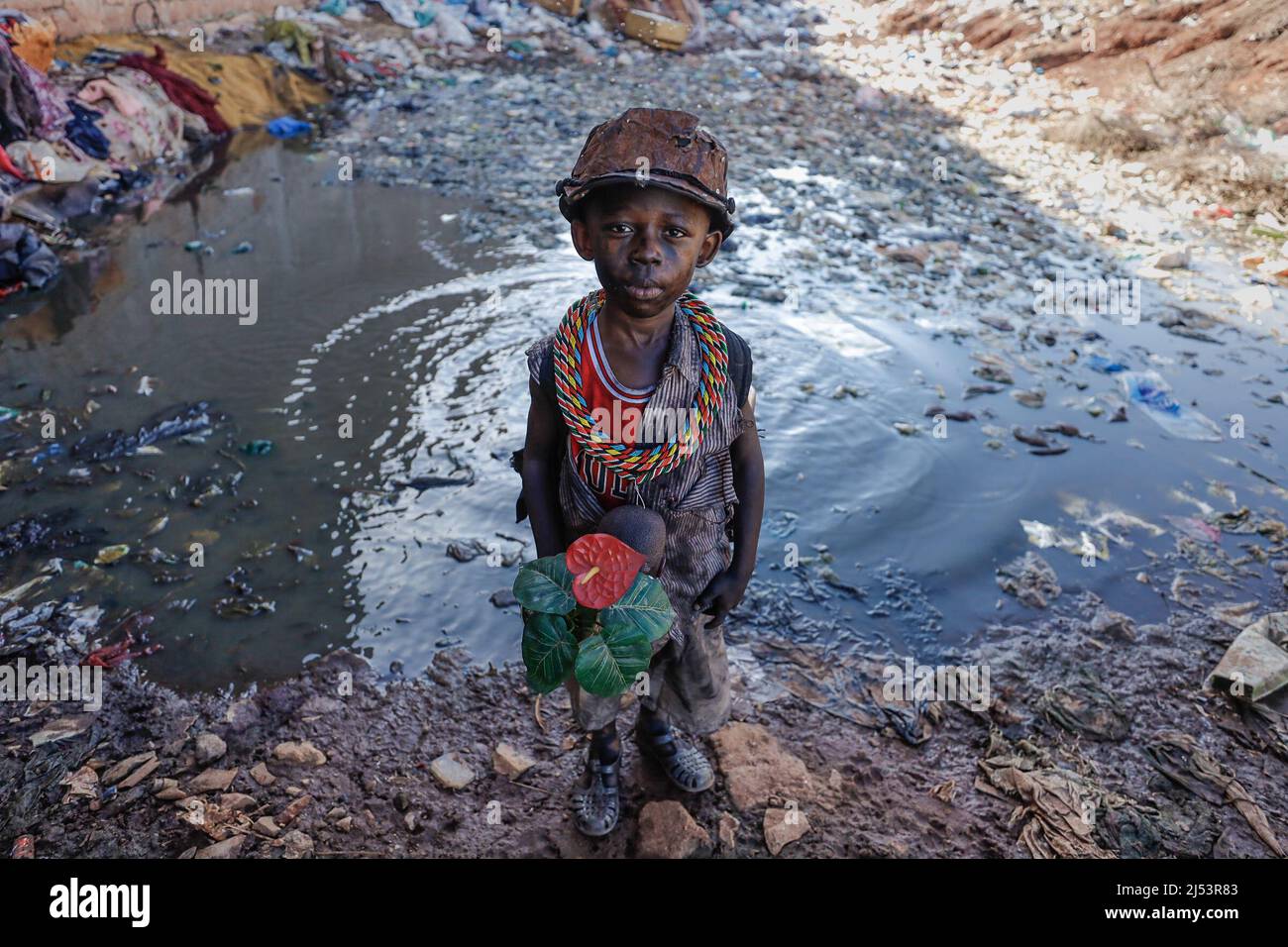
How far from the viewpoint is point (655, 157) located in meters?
1.37

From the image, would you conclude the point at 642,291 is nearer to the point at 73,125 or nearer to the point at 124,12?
the point at 73,125

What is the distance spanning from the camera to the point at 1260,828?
6.63 feet

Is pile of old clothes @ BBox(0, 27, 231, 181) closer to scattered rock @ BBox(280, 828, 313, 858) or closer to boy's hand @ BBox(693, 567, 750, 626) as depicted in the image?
scattered rock @ BBox(280, 828, 313, 858)

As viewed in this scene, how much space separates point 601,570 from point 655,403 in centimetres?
33

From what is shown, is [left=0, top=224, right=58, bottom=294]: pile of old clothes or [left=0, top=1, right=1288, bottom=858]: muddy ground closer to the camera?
[left=0, top=1, right=1288, bottom=858]: muddy ground

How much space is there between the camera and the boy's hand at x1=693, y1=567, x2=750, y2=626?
5.60ft

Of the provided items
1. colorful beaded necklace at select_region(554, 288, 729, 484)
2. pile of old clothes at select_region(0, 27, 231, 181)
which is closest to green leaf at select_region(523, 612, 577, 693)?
colorful beaded necklace at select_region(554, 288, 729, 484)

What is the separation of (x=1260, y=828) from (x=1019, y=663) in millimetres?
680

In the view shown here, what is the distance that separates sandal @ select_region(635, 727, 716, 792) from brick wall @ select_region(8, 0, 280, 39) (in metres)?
8.79

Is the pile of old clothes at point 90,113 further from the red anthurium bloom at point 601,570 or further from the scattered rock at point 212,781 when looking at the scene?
the red anthurium bloom at point 601,570

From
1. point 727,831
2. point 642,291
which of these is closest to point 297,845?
point 727,831

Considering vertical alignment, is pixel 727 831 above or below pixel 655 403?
below

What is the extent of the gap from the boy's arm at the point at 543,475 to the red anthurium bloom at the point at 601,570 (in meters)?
0.25

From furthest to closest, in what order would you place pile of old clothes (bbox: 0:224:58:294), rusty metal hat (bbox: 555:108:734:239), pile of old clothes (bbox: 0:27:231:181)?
pile of old clothes (bbox: 0:27:231:181) → pile of old clothes (bbox: 0:224:58:294) → rusty metal hat (bbox: 555:108:734:239)
